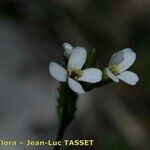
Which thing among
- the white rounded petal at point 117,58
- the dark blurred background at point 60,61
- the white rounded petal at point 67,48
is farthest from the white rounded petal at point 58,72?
the dark blurred background at point 60,61

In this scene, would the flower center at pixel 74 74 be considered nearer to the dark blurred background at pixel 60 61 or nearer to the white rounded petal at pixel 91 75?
the white rounded petal at pixel 91 75

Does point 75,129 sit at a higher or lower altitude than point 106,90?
lower

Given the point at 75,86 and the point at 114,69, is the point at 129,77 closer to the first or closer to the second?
the point at 114,69

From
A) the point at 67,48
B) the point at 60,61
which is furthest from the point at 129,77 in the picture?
the point at 60,61

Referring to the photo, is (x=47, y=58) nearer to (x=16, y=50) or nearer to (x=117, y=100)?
(x=16, y=50)

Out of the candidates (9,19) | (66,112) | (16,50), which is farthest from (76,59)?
(9,19)

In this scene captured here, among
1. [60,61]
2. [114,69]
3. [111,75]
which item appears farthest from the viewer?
[60,61]

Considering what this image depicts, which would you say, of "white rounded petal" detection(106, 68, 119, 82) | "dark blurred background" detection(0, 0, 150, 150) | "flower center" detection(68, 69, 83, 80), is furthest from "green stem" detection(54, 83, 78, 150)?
"dark blurred background" detection(0, 0, 150, 150)
